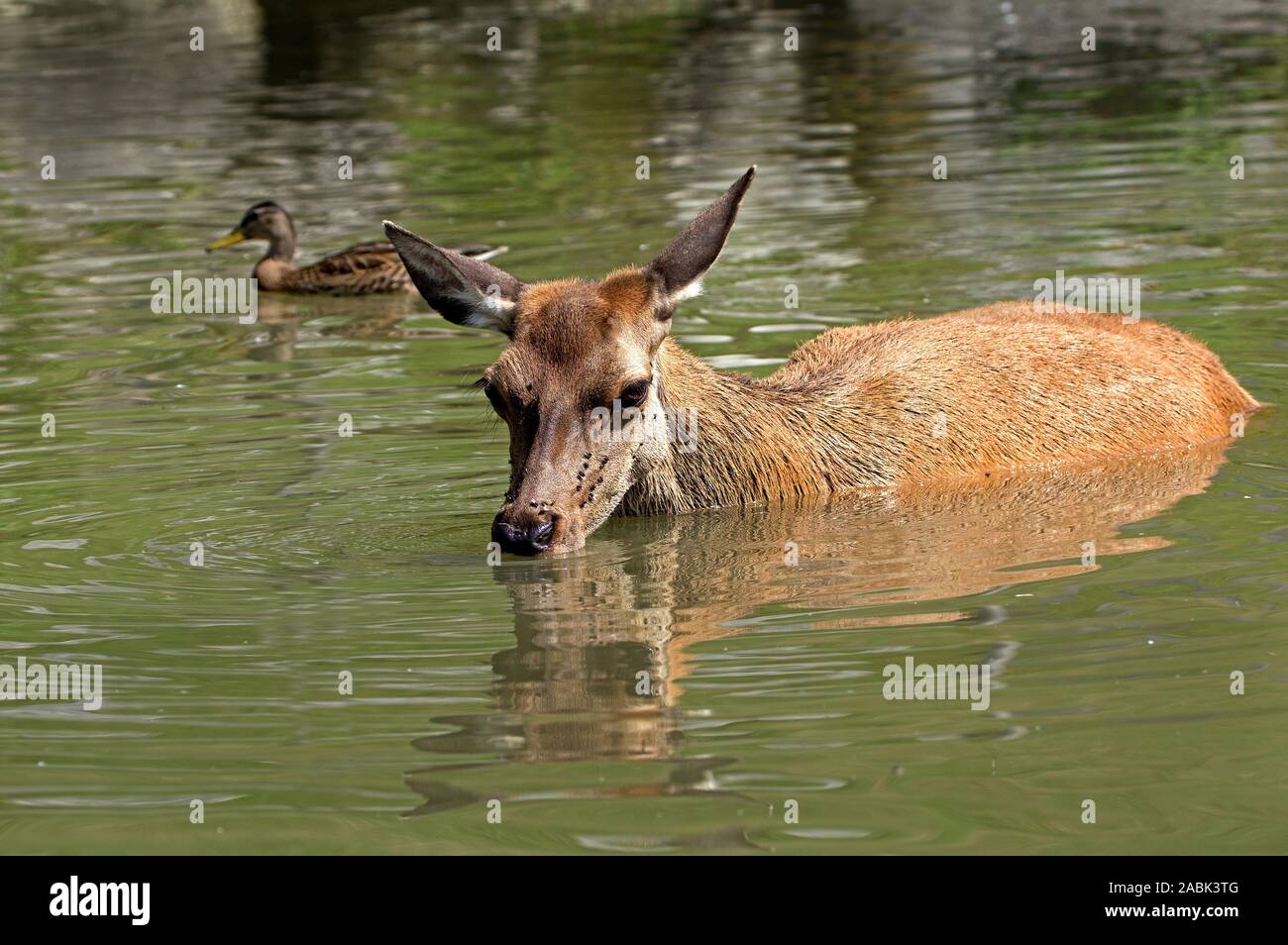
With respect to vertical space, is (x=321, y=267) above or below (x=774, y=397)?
above

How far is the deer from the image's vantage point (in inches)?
368

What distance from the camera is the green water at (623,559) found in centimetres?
671

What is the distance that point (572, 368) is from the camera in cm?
934

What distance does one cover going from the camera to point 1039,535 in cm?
991

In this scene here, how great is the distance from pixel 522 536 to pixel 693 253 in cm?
163

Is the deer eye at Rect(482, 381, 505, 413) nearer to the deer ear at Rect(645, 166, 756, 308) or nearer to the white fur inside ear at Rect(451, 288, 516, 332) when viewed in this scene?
the white fur inside ear at Rect(451, 288, 516, 332)

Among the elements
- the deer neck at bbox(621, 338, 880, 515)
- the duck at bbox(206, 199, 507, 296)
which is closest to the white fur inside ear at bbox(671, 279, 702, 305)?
the deer neck at bbox(621, 338, 880, 515)

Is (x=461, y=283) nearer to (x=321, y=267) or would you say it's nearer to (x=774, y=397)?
(x=774, y=397)

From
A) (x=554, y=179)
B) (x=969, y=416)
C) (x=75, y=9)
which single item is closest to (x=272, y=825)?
(x=969, y=416)

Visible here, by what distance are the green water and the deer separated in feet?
0.86

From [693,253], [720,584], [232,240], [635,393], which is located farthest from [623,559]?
[232,240]

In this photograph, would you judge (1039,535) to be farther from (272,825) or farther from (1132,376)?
(272,825)

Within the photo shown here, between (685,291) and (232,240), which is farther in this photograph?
(232,240)
